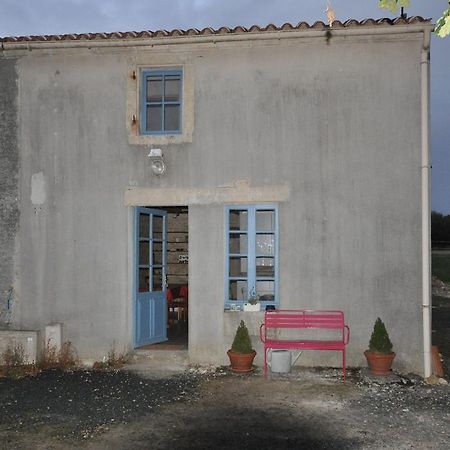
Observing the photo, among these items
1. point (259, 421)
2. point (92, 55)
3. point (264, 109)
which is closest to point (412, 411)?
point (259, 421)

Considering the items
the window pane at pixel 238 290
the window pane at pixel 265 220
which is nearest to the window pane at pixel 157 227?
the window pane at pixel 238 290

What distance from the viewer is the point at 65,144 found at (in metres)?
8.80

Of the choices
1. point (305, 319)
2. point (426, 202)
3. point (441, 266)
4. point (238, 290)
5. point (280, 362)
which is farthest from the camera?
point (441, 266)

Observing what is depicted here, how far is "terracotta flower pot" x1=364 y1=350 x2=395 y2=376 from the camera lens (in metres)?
7.62

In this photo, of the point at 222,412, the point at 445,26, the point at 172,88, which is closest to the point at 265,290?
the point at 222,412

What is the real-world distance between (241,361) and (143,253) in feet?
8.34

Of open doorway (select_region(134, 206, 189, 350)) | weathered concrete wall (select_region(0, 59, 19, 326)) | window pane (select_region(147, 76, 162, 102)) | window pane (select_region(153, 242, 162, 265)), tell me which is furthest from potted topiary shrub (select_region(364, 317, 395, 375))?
weathered concrete wall (select_region(0, 59, 19, 326))

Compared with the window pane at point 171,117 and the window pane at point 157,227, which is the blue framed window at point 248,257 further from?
the window pane at point 171,117

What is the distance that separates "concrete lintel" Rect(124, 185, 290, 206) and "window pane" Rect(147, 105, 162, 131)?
110 centimetres

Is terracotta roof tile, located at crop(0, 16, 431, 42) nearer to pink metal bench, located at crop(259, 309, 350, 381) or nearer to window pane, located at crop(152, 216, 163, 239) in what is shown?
window pane, located at crop(152, 216, 163, 239)

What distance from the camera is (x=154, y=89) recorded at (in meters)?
8.90

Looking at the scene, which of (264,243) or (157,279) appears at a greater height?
(264,243)

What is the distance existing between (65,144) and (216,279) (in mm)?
3383

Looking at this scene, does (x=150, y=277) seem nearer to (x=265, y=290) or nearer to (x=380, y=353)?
(x=265, y=290)
